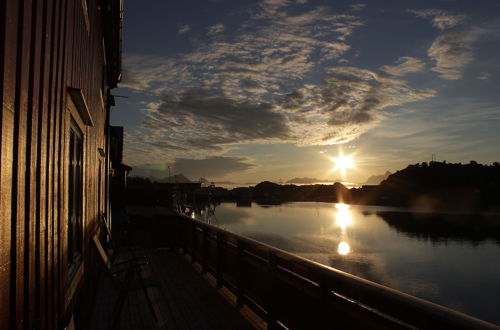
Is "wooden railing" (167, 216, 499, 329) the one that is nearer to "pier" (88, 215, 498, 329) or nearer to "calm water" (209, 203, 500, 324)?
"pier" (88, 215, 498, 329)

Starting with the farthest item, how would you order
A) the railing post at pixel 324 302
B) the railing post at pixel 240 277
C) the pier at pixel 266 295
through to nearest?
1. the railing post at pixel 240 277
2. the railing post at pixel 324 302
3. the pier at pixel 266 295

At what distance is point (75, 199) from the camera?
3.72 meters

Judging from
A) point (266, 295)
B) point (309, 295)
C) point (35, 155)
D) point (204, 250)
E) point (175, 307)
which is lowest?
point (175, 307)

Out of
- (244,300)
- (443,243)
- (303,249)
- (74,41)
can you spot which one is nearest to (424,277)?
(303,249)

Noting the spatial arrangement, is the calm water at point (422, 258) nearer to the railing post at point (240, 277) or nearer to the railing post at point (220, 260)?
the railing post at point (220, 260)

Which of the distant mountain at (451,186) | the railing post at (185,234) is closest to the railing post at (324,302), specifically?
the railing post at (185,234)

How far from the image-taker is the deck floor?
16.0 feet

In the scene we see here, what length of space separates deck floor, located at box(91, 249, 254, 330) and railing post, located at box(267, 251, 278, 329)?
434 millimetres

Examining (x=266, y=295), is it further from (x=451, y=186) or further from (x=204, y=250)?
(x=451, y=186)

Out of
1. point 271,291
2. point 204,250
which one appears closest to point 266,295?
point 271,291

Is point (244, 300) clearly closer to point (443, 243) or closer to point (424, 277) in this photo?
point (424, 277)

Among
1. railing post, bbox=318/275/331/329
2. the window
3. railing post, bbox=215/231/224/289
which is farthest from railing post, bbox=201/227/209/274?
railing post, bbox=318/275/331/329

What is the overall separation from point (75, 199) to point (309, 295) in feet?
7.90

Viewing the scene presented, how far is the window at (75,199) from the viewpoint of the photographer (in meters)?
3.24
